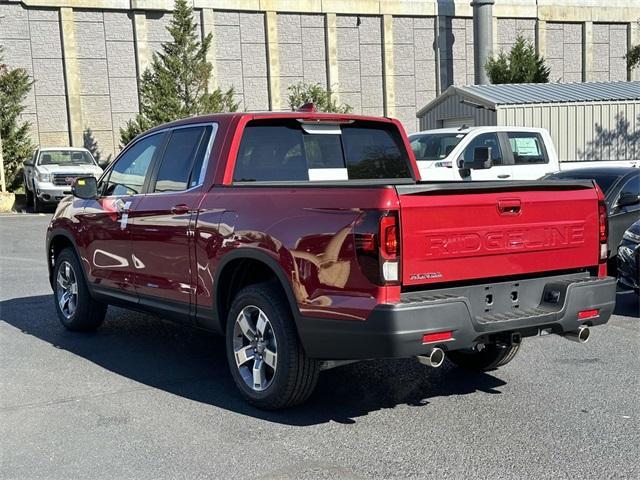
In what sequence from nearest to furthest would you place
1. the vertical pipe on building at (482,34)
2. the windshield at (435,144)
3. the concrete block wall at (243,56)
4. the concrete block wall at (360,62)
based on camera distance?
the windshield at (435,144)
the concrete block wall at (243,56)
the vertical pipe on building at (482,34)
the concrete block wall at (360,62)

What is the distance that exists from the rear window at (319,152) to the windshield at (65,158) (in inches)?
711

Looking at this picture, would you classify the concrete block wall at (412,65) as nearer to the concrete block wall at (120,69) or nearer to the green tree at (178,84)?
the green tree at (178,84)

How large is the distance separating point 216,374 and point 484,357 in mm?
2061

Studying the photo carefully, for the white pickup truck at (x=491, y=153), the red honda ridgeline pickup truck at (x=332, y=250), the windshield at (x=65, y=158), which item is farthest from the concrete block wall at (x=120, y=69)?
the red honda ridgeline pickup truck at (x=332, y=250)

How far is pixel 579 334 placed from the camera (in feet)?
16.1

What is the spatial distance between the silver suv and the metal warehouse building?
1086 cm

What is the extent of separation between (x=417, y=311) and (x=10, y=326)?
5058 mm

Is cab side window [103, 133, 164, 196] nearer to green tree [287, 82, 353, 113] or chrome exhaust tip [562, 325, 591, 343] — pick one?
chrome exhaust tip [562, 325, 591, 343]

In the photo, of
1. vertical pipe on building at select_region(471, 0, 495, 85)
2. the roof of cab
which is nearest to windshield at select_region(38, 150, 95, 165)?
vertical pipe on building at select_region(471, 0, 495, 85)

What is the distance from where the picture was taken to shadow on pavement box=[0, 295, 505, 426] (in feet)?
16.8

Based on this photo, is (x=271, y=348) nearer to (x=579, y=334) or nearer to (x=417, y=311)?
(x=417, y=311)

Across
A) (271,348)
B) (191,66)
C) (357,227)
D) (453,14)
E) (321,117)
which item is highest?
(453,14)

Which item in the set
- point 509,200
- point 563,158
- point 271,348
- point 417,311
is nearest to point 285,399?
point 271,348

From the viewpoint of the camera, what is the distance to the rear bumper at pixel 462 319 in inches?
163
